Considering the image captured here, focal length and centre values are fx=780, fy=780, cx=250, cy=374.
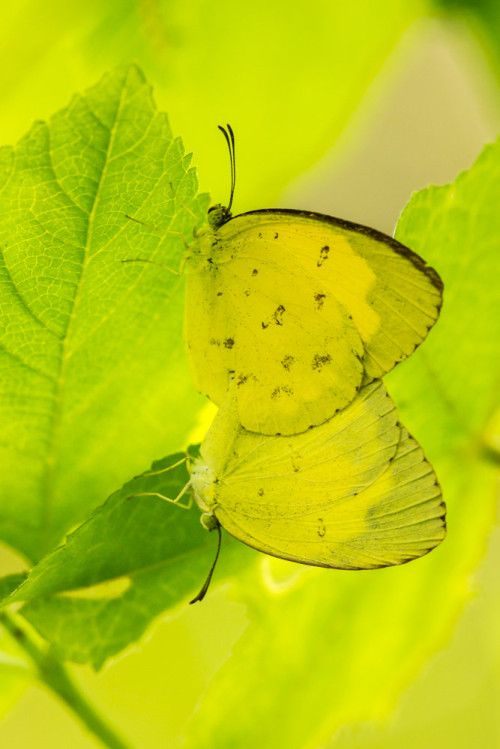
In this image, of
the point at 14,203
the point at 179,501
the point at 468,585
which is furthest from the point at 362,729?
the point at 14,203

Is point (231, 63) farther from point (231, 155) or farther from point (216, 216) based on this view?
point (216, 216)

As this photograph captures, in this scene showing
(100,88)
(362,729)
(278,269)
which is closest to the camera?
(100,88)

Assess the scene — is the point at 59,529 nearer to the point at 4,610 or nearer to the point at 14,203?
the point at 4,610

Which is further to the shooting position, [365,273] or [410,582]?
[410,582]

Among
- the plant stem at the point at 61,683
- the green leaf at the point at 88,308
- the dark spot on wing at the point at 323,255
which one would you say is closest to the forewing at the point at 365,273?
the dark spot on wing at the point at 323,255

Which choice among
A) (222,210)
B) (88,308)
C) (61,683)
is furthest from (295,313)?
(61,683)

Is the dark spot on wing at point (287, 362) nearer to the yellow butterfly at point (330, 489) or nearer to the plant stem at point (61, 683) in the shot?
the yellow butterfly at point (330, 489)

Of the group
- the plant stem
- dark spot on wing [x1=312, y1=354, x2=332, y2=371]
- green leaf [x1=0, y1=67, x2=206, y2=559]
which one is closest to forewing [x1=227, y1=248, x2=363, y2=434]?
dark spot on wing [x1=312, y1=354, x2=332, y2=371]
